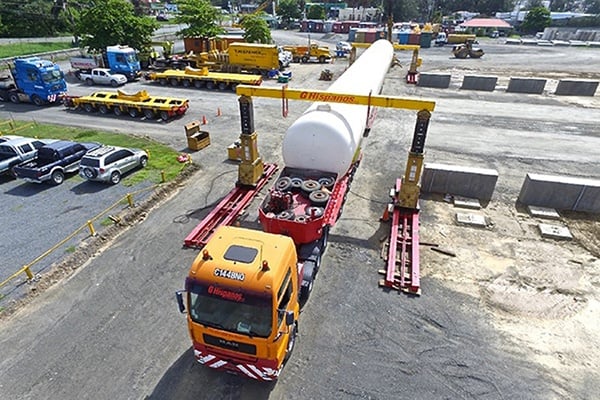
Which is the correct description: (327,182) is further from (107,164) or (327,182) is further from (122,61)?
(122,61)

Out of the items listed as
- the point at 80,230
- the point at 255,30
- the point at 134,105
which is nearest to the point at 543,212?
the point at 80,230

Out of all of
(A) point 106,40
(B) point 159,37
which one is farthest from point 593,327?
(B) point 159,37

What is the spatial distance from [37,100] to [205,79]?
47.8ft

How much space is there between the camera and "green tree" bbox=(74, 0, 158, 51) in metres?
38.4

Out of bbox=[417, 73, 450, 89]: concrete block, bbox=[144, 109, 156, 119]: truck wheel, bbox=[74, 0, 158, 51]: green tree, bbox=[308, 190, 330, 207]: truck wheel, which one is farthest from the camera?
bbox=[74, 0, 158, 51]: green tree

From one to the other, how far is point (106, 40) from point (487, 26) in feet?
267

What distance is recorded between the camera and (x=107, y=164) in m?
17.5

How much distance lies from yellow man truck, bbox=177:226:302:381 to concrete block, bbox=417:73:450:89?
35.5 metres

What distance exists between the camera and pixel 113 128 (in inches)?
995

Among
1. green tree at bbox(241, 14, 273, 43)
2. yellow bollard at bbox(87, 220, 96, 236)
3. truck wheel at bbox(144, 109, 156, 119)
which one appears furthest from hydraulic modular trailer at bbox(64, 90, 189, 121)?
green tree at bbox(241, 14, 273, 43)

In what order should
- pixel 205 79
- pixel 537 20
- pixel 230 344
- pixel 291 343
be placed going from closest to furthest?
pixel 230 344 → pixel 291 343 → pixel 205 79 → pixel 537 20

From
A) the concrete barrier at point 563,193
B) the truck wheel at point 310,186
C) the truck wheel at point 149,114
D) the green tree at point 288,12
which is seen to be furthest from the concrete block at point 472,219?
the green tree at point 288,12

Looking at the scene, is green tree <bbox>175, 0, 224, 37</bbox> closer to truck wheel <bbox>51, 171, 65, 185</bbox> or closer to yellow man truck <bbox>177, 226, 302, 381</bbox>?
truck wheel <bbox>51, 171, 65, 185</bbox>

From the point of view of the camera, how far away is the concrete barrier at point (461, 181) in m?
16.7
